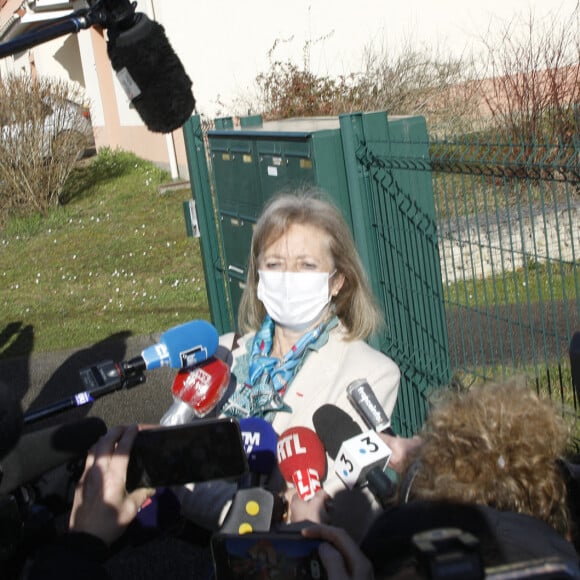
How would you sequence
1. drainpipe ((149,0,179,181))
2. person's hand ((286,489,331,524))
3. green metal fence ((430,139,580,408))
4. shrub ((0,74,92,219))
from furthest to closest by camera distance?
drainpipe ((149,0,179,181)), shrub ((0,74,92,219)), green metal fence ((430,139,580,408)), person's hand ((286,489,331,524))

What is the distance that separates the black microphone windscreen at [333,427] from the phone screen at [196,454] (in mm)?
785

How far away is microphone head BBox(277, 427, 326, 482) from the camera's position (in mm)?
2672

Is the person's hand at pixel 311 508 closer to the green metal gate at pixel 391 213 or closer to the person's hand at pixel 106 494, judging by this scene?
the person's hand at pixel 106 494

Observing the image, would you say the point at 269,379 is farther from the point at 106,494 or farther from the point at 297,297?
the point at 106,494

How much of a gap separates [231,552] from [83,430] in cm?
47

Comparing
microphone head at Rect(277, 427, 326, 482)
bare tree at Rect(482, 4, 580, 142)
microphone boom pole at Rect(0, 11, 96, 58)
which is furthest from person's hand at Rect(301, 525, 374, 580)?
bare tree at Rect(482, 4, 580, 142)

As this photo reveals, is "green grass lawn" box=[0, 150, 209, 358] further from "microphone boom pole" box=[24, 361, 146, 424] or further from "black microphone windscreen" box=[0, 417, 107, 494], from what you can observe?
"black microphone windscreen" box=[0, 417, 107, 494]

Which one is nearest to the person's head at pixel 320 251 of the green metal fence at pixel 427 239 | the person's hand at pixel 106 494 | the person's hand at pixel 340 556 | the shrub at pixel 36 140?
the green metal fence at pixel 427 239

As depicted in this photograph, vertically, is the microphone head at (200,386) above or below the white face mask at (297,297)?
below

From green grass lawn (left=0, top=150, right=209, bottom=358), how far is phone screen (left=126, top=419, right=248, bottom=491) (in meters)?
7.54

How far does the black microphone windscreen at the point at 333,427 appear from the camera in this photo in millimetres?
2828

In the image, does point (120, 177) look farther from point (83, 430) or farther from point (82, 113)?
point (83, 430)

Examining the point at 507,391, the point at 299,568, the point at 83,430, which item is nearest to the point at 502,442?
the point at 507,391

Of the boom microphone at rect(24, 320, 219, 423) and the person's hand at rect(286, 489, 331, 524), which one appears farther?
the person's hand at rect(286, 489, 331, 524)
